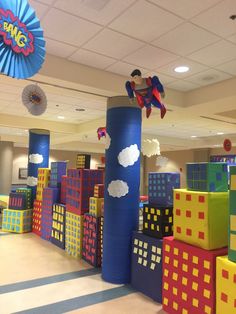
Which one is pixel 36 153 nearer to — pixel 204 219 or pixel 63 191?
pixel 63 191

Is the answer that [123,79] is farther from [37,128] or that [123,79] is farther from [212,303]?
[37,128]

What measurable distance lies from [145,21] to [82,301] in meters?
3.22

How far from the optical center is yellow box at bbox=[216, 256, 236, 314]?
2.38 m

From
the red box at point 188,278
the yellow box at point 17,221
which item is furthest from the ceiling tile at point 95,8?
the yellow box at point 17,221

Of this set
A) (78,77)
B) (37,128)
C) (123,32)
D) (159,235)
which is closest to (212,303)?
(159,235)

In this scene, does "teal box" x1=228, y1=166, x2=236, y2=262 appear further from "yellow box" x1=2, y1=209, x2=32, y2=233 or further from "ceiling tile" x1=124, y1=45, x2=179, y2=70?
"yellow box" x1=2, y1=209, x2=32, y2=233

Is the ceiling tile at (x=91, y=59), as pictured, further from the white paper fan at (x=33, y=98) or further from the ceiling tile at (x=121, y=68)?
the white paper fan at (x=33, y=98)

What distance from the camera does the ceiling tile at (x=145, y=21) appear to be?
8.66 feet

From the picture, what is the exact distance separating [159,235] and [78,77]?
2.37 meters

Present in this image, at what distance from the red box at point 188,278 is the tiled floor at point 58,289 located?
0.34 m

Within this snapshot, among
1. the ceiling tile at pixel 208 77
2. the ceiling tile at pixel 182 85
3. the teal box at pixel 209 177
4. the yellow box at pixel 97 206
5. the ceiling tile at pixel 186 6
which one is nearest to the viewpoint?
the ceiling tile at pixel 186 6

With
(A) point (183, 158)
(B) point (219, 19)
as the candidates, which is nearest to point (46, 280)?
(B) point (219, 19)

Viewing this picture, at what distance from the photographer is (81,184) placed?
5.33m

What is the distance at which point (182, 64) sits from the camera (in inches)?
154
